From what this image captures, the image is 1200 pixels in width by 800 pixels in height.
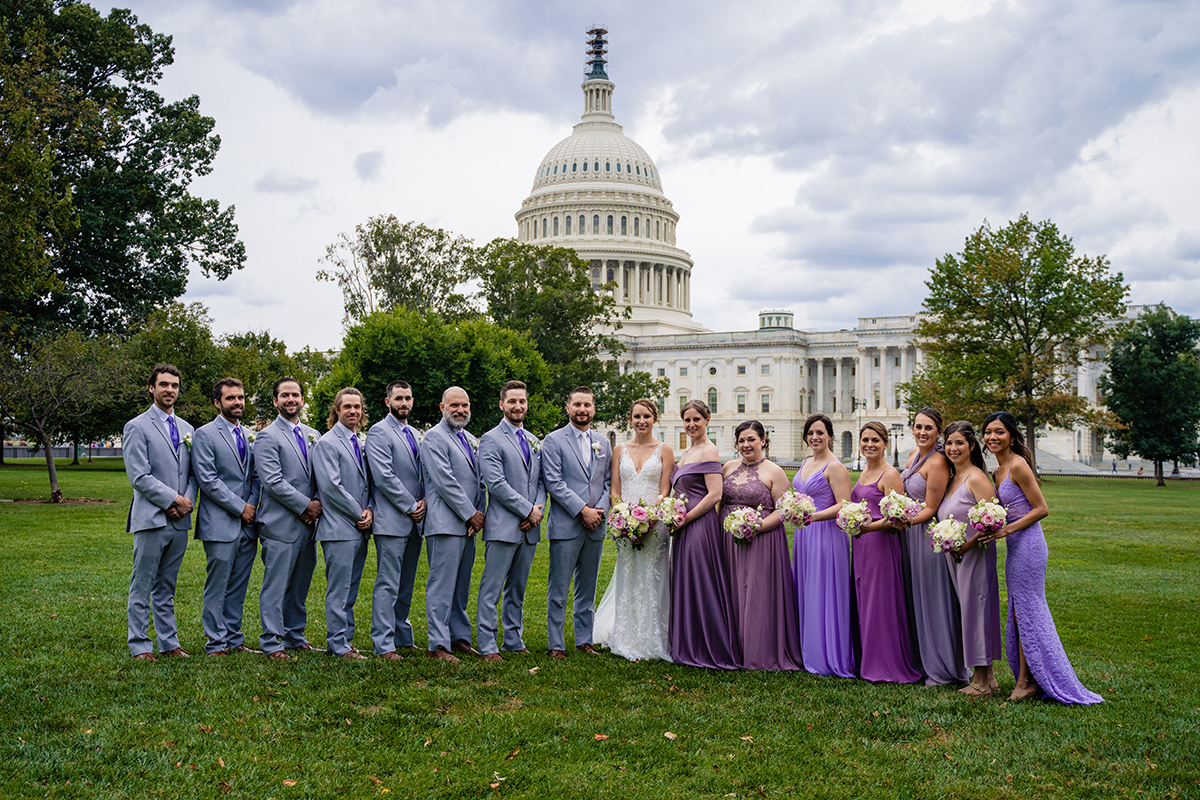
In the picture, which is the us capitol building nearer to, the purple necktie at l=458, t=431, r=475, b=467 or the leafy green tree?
the leafy green tree

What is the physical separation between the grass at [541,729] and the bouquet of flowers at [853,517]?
4.55 ft

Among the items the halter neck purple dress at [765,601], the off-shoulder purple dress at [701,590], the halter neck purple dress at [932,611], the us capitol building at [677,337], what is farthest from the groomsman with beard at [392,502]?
the us capitol building at [677,337]

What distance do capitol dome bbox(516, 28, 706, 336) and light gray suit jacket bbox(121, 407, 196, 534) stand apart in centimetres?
10466

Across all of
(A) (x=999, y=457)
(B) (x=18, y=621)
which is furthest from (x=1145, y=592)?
(B) (x=18, y=621)

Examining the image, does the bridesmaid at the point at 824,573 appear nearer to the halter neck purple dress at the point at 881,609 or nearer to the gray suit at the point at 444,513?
the halter neck purple dress at the point at 881,609

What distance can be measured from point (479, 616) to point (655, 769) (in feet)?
11.5

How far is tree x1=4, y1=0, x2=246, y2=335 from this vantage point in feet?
102

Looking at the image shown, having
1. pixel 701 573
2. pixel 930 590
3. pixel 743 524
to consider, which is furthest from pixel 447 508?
pixel 930 590

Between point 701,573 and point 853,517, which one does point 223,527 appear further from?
point 853,517

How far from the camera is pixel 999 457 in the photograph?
8.69 meters

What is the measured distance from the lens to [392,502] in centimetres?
970

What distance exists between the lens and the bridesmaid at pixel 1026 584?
27.8 feet

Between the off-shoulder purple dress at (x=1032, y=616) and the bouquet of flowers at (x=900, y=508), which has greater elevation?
the bouquet of flowers at (x=900, y=508)

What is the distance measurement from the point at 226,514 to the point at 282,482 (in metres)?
0.71
